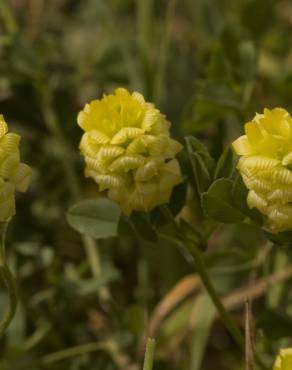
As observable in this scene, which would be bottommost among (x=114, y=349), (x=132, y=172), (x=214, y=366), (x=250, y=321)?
(x=214, y=366)

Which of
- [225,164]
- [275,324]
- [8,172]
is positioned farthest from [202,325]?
[8,172]

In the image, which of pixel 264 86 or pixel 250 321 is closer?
pixel 250 321

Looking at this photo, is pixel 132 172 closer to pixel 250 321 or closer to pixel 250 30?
pixel 250 321

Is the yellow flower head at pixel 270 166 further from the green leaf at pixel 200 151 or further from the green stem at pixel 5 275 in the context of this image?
the green stem at pixel 5 275

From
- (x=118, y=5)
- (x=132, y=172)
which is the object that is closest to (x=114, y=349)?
(x=132, y=172)

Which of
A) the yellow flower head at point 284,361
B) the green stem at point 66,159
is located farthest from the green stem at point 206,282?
the green stem at point 66,159

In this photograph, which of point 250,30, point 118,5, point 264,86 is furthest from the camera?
point 118,5
